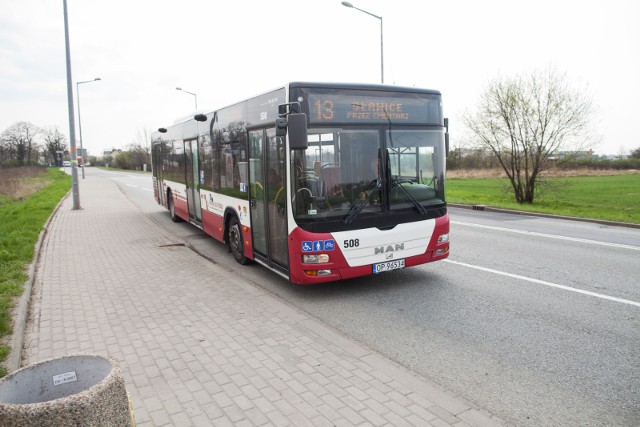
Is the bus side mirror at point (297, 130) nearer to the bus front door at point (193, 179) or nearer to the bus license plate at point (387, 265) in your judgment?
the bus license plate at point (387, 265)

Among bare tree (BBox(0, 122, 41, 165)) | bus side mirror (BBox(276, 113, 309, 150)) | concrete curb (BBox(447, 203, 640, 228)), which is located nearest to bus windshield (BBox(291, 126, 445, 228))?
bus side mirror (BBox(276, 113, 309, 150))

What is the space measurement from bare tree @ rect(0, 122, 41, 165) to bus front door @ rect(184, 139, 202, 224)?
8941 cm

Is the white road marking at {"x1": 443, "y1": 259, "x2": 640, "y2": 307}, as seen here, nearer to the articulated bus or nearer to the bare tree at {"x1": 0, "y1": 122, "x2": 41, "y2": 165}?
the articulated bus

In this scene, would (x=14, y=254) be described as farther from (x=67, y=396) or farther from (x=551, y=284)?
(x=551, y=284)

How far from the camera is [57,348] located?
16.5ft

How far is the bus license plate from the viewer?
6.71 metres

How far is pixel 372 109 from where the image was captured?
261 inches

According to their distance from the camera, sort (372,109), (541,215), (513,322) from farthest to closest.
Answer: (541,215) → (372,109) → (513,322)

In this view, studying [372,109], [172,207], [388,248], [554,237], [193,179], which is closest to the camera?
[372,109]

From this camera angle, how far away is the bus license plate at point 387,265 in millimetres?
6707

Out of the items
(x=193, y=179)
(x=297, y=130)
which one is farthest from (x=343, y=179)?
(x=193, y=179)

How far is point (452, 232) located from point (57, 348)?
9.55 metres

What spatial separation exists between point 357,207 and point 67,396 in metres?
4.49

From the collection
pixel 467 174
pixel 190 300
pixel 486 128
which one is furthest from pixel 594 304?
pixel 467 174
